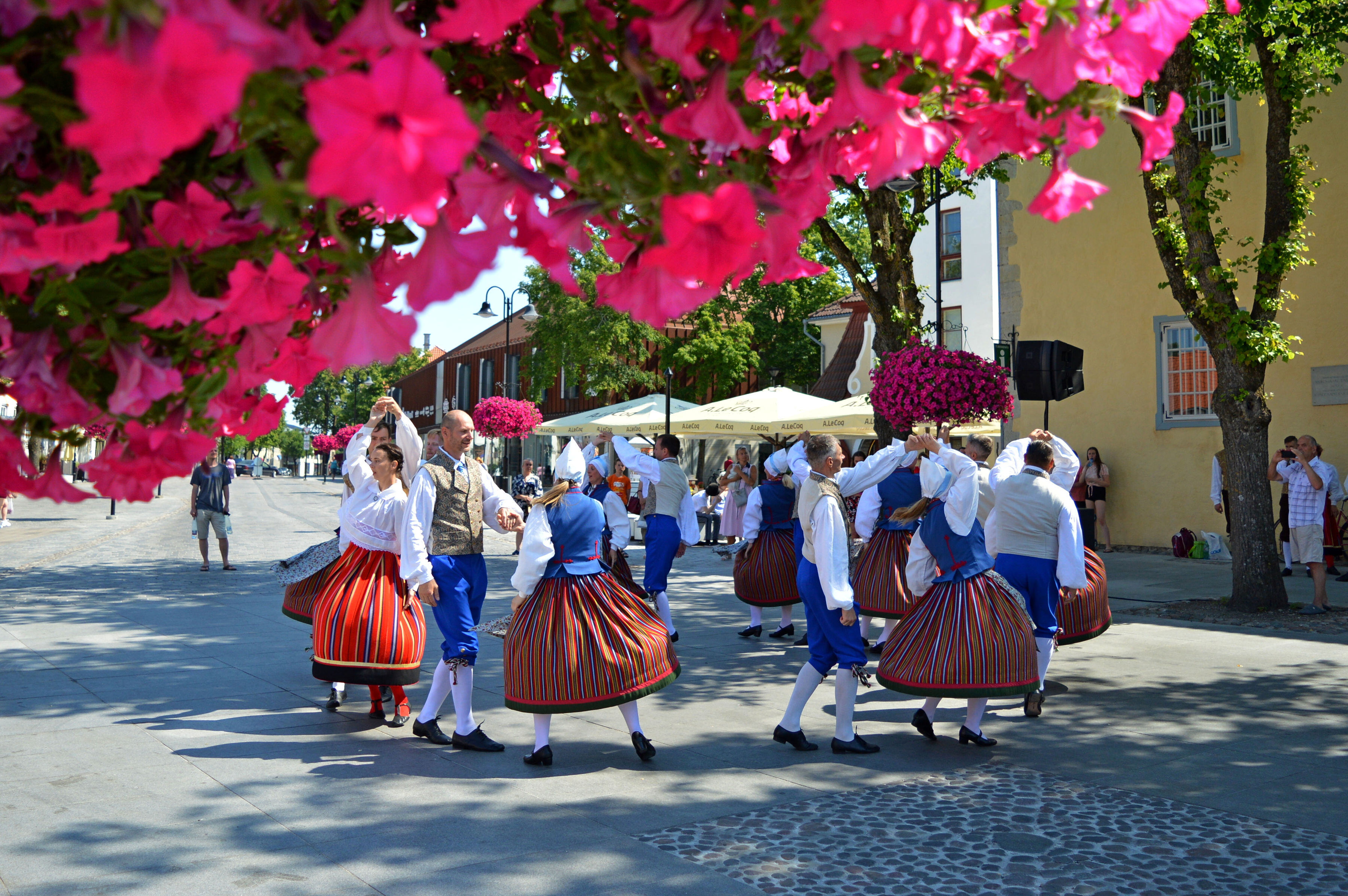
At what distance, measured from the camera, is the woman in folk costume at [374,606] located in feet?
21.4

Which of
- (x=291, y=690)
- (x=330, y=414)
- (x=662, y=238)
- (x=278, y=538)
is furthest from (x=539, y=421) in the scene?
(x=330, y=414)

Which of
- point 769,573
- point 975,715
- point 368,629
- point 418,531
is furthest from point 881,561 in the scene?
point 368,629

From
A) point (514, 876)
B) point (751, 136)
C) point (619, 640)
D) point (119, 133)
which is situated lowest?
point (514, 876)

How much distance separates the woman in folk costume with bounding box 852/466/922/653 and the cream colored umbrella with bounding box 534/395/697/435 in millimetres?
10852

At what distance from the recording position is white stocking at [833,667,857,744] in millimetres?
6195

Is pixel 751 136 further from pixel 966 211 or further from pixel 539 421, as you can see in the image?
pixel 966 211

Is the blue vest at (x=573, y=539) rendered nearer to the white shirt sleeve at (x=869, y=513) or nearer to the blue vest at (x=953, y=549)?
the blue vest at (x=953, y=549)

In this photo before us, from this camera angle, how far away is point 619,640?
5910 mm

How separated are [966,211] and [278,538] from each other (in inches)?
810

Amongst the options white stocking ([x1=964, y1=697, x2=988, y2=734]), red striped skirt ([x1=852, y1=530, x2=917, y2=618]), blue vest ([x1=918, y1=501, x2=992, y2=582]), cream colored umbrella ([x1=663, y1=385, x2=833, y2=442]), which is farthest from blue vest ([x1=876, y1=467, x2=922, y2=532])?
cream colored umbrella ([x1=663, y1=385, x2=833, y2=442])

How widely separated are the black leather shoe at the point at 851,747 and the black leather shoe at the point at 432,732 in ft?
7.76

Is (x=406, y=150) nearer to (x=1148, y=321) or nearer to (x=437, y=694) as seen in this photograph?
(x=437, y=694)

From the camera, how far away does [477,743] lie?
622 cm

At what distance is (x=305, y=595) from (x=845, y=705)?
4466 mm
